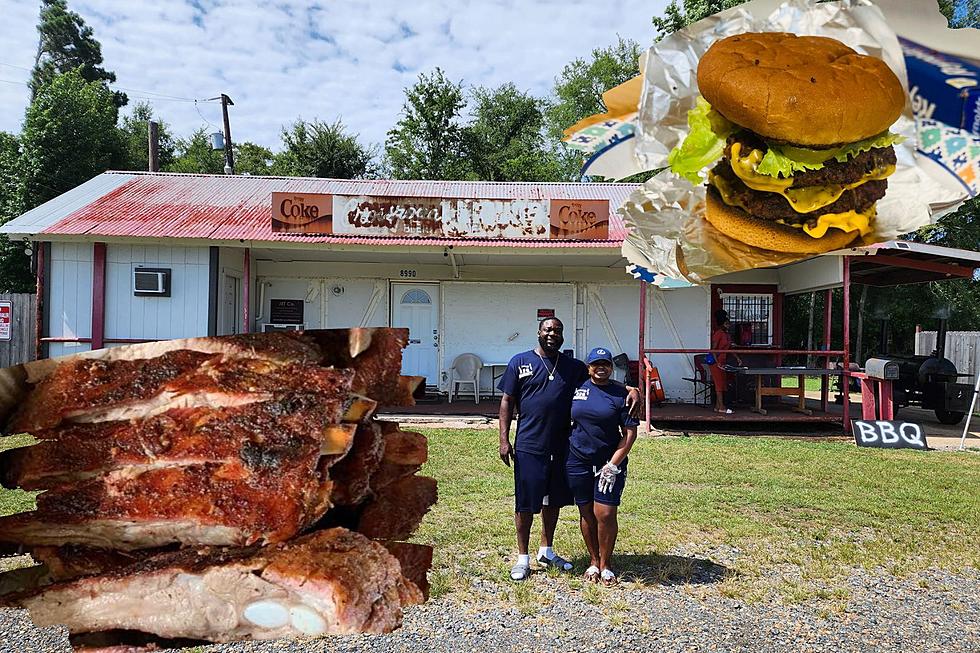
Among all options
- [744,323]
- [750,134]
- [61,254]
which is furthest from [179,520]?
[744,323]

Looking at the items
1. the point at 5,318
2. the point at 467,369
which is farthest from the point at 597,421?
the point at 5,318

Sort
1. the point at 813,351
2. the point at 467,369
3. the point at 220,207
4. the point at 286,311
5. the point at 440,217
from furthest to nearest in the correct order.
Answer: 1. the point at 286,311
2. the point at 467,369
3. the point at 220,207
4. the point at 440,217
5. the point at 813,351

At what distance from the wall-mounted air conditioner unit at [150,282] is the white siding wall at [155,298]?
11 centimetres

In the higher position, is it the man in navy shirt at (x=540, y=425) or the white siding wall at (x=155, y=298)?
the white siding wall at (x=155, y=298)

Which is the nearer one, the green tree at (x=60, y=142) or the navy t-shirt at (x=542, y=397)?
the navy t-shirt at (x=542, y=397)

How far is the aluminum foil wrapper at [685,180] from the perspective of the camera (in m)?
1.23

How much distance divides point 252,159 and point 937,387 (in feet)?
119

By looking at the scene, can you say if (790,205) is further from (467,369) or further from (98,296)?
(98,296)

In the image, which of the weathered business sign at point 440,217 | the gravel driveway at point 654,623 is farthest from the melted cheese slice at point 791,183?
the weathered business sign at point 440,217

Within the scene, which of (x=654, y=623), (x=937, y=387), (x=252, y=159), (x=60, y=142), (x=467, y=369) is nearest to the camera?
(x=654, y=623)

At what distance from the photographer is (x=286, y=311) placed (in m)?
13.2

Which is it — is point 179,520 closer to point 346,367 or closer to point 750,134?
point 346,367

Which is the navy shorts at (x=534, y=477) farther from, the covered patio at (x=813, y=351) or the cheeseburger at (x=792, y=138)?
the covered patio at (x=813, y=351)

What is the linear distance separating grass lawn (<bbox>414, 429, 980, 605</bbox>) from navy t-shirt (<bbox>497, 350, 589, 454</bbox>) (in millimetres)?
960
